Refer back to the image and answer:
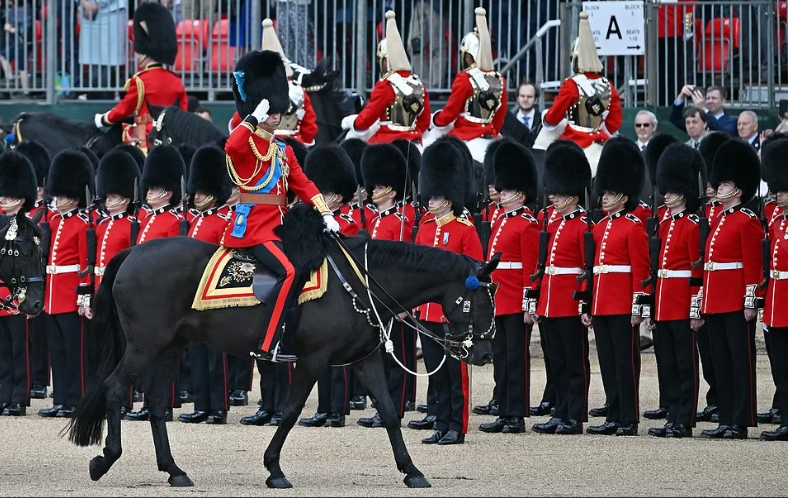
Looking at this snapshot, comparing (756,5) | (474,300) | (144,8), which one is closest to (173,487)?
(474,300)

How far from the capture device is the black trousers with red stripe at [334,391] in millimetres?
10664

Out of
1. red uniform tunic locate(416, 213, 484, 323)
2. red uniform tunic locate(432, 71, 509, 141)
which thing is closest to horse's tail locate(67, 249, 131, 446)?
red uniform tunic locate(416, 213, 484, 323)

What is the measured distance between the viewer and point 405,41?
52.7 feet

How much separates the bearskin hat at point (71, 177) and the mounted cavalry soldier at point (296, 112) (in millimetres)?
2451

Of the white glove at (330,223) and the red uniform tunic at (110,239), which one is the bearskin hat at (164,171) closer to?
the red uniform tunic at (110,239)

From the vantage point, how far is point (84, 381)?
11.3 meters

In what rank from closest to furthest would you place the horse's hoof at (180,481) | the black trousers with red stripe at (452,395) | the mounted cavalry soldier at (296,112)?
the horse's hoof at (180,481), the black trousers with red stripe at (452,395), the mounted cavalry soldier at (296,112)

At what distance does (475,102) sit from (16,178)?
415 cm

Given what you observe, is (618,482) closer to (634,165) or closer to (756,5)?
(634,165)

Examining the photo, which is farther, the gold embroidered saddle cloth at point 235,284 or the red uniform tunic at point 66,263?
the red uniform tunic at point 66,263

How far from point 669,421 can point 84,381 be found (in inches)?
154

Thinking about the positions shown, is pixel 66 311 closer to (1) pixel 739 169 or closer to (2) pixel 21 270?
(2) pixel 21 270

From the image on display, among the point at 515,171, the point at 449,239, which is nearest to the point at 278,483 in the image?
the point at 449,239

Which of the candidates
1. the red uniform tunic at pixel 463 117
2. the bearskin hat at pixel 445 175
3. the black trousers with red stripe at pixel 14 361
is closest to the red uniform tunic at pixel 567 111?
the red uniform tunic at pixel 463 117
